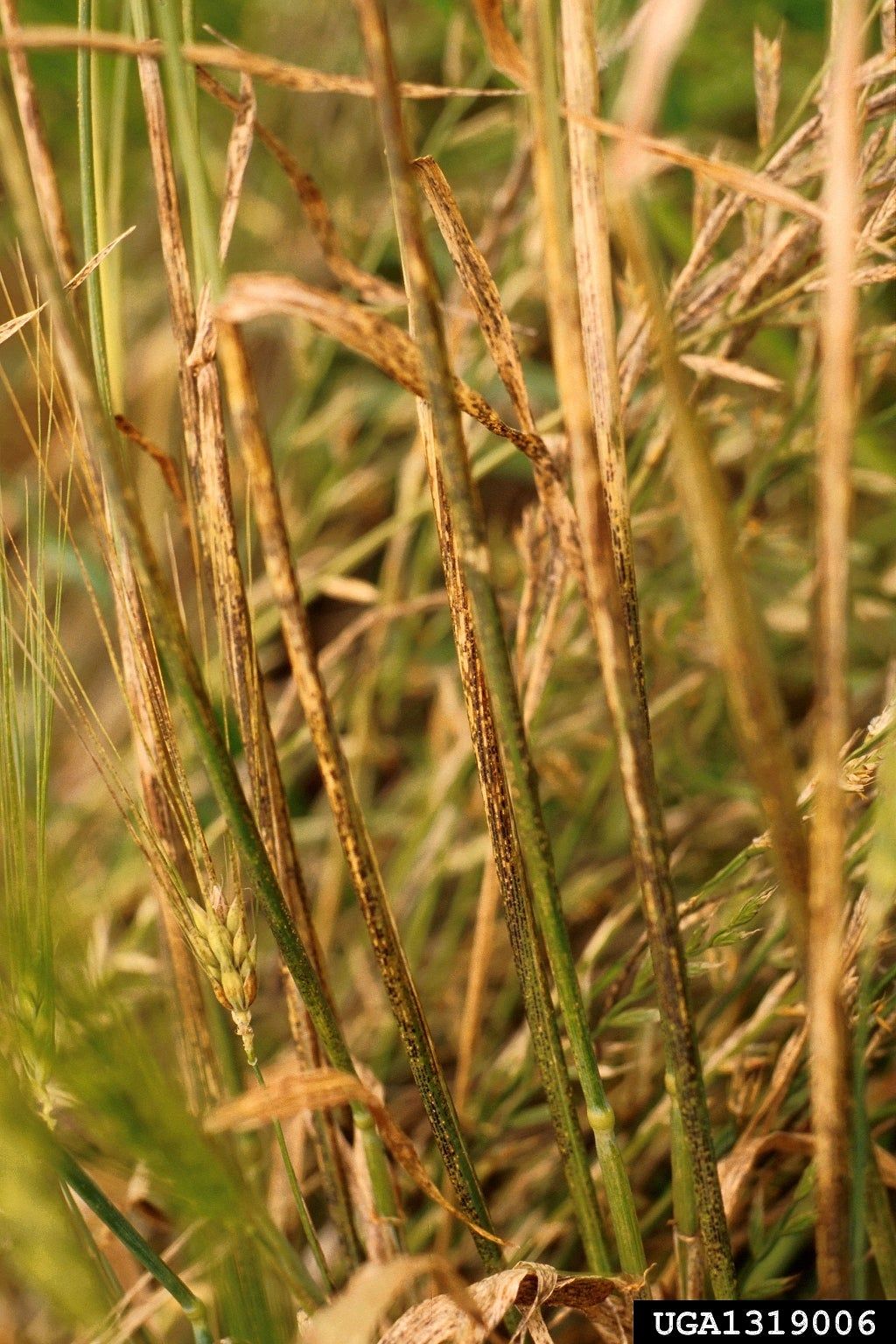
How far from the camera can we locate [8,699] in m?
0.43

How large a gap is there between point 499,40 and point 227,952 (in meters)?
0.39

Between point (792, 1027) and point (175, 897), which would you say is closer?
point (175, 897)

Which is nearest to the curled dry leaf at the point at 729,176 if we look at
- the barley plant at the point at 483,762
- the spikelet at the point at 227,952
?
Answer: the barley plant at the point at 483,762

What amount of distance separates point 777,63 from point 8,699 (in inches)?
20.5

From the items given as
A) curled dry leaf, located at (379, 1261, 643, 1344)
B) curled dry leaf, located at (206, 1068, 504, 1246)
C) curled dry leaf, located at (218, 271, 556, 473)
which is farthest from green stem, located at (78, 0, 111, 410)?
curled dry leaf, located at (379, 1261, 643, 1344)

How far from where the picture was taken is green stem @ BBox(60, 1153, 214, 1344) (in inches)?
15.7

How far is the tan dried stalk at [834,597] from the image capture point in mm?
278

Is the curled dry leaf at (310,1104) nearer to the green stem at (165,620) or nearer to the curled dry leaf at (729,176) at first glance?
the green stem at (165,620)

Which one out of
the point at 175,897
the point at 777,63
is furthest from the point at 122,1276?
the point at 777,63

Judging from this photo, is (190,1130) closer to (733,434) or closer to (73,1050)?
(73,1050)

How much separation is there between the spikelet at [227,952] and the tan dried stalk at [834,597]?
0.73ft

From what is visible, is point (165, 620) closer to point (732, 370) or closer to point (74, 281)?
point (74, 281)

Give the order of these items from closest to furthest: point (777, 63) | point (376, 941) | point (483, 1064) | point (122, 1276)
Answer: point (376, 941)
point (777, 63)
point (122, 1276)
point (483, 1064)

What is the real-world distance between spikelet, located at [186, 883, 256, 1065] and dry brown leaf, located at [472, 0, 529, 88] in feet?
1.19
